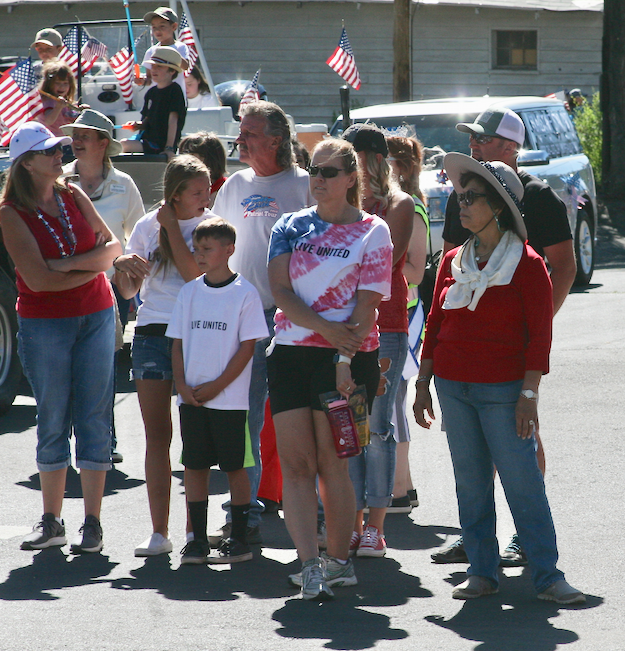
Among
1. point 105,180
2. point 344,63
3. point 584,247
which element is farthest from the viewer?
point 344,63

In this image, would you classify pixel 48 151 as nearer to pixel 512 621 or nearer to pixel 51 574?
pixel 51 574

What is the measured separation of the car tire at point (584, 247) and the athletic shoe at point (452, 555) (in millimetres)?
8607

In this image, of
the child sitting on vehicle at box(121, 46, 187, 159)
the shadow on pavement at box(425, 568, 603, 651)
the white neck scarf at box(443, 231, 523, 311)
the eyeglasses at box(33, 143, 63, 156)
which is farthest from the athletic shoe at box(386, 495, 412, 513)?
the child sitting on vehicle at box(121, 46, 187, 159)

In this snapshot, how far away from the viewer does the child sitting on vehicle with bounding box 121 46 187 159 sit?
9789 millimetres

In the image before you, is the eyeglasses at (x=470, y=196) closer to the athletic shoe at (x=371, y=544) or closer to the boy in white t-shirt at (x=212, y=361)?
the boy in white t-shirt at (x=212, y=361)

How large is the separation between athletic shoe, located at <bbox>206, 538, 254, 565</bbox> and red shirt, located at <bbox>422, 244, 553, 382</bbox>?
55.6 inches

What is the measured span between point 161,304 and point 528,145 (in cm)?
793

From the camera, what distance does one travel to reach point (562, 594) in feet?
13.9

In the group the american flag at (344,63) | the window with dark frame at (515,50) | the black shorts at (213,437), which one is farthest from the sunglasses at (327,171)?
the window with dark frame at (515,50)

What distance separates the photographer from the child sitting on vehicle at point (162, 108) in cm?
979

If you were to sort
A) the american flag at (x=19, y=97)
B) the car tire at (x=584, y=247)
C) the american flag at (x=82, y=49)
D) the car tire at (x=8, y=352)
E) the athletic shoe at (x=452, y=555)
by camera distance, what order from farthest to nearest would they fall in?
the car tire at (x=584, y=247)
the american flag at (x=82, y=49)
the american flag at (x=19, y=97)
the car tire at (x=8, y=352)
the athletic shoe at (x=452, y=555)

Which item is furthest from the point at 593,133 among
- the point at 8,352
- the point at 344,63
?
the point at 8,352

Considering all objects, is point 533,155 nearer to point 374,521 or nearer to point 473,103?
point 473,103

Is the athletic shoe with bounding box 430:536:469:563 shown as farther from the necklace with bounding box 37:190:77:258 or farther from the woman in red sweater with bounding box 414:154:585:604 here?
the necklace with bounding box 37:190:77:258
